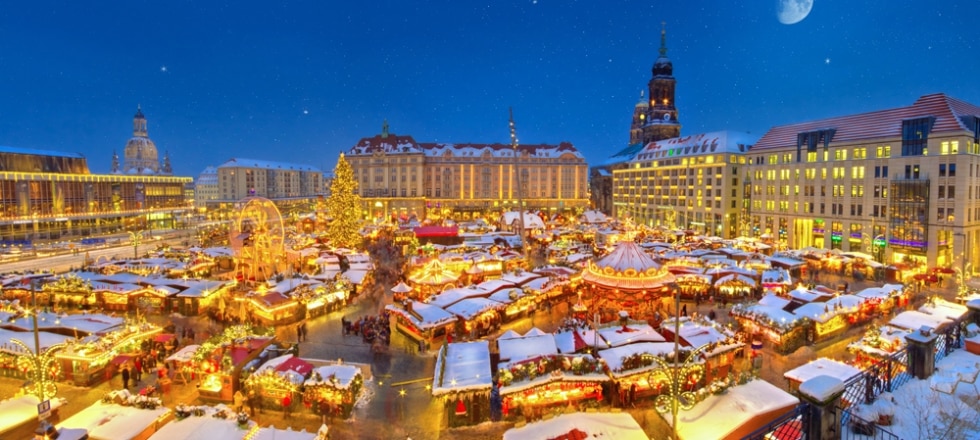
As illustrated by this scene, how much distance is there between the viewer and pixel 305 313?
26328 millimetres

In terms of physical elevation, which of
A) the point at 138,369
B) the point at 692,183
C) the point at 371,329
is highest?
the point at 692,183

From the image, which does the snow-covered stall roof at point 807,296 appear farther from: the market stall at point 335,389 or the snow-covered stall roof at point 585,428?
the market stall at point 335,389

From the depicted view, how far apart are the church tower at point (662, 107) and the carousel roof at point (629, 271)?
7546 cm

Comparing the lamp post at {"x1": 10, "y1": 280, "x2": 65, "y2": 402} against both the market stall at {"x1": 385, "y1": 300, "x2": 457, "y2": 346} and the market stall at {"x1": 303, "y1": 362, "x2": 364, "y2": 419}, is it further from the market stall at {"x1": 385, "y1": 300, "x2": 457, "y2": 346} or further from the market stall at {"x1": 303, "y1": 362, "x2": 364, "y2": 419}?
the market stall at {"x1": 385, "y1": 300, "x2": 457, "y2": 346}

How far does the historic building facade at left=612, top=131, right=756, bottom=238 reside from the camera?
62.4 metres

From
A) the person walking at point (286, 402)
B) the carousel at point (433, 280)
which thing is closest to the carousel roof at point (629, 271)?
the carousel at point (433, 280)

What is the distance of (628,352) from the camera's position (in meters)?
15.7

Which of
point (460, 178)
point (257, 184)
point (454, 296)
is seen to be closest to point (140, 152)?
point (257, 184)

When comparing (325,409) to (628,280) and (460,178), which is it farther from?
(460,178)

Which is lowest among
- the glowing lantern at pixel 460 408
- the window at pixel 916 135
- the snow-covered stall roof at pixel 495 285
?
the glowing lantern at pixel 460 408

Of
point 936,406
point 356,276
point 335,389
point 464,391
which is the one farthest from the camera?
point 356,276

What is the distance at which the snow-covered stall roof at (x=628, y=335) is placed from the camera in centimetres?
1669

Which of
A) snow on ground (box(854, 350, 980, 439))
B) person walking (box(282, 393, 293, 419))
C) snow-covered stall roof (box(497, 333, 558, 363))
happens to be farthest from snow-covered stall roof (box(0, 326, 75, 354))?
snow on ground (box(854, 350, 980, 439))

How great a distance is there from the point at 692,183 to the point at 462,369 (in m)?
60.8
